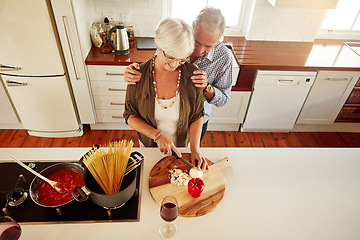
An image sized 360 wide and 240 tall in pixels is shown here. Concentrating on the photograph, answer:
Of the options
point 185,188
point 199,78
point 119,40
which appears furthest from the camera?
point 119,40

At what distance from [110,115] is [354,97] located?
8.75 ft

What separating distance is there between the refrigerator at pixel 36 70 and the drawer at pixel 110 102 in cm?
24

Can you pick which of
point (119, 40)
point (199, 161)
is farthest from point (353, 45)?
point (199, 161)

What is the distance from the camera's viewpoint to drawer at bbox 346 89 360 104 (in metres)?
2.73

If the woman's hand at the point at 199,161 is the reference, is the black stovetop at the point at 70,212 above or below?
below

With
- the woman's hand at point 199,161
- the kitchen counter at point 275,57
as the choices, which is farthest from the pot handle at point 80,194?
the kitchen counter at point 275,57

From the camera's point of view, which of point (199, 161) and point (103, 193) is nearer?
point (103, 193)

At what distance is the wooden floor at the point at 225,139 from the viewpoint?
109 inches

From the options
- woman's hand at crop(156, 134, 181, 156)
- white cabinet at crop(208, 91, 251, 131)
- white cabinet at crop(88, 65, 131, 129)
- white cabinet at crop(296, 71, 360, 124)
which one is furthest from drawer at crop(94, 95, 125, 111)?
white cabinet at crop(296, 71, 360, 124)

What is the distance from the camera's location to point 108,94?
2584 millimetres

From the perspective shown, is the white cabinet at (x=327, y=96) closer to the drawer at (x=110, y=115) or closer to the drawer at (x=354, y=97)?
the drawer at (x=354, y=97)

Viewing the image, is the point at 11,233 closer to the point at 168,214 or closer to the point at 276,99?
the point at 168,214

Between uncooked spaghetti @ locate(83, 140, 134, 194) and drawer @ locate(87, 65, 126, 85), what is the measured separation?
152 cm

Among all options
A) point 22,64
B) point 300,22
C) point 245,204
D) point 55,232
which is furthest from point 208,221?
point 300,22
